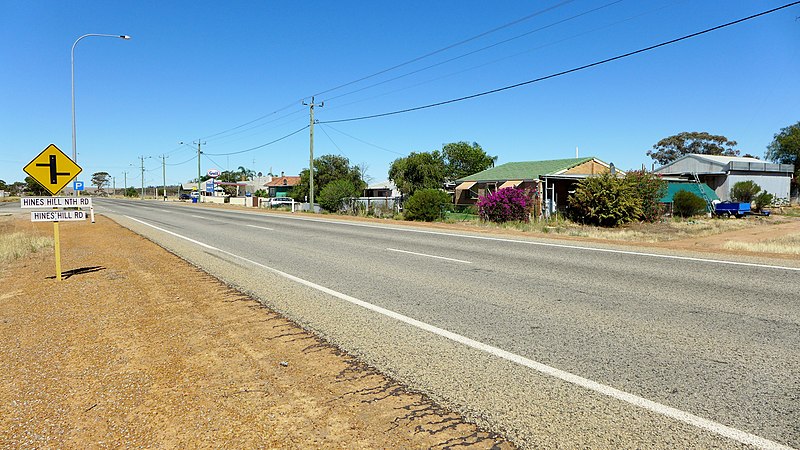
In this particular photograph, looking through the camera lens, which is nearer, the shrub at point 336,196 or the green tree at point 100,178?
the shrub at point 336,196

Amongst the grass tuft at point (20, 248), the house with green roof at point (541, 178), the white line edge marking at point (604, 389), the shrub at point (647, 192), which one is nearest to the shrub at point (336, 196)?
the house with green roof at point (541, 178)

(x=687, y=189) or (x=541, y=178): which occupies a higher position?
(x=541, y=178)

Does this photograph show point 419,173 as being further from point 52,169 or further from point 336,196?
point 52,169

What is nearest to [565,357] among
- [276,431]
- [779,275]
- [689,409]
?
[689,409]

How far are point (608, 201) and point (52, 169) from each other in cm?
2362

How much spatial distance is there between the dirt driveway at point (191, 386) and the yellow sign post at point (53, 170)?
2.93 m

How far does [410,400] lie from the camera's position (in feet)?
12.3

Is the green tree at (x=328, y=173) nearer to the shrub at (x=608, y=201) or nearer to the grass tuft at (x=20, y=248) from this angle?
the shrub at (x=608, y=201)

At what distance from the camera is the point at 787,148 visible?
7019 centimetres

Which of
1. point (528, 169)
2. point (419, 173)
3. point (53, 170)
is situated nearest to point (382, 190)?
point (419, 173)

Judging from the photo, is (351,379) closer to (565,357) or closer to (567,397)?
(567,397)

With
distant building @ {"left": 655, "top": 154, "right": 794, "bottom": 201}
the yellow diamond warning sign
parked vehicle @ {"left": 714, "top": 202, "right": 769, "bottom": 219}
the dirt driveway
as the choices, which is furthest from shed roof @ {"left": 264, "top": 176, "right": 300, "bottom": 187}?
the dirt driveway

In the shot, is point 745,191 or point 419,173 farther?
point 419,173

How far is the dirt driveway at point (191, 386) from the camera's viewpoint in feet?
10.7
